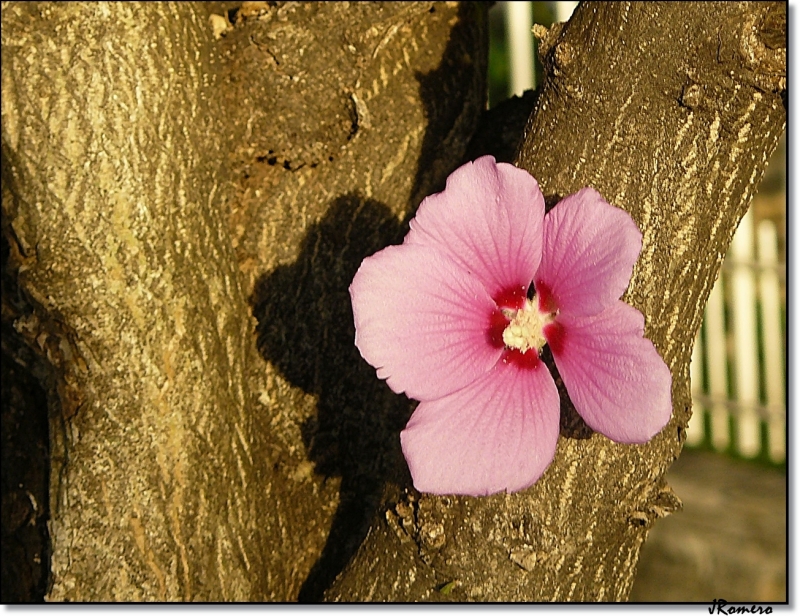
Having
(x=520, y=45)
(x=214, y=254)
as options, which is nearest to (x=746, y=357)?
(x=520, y=45)

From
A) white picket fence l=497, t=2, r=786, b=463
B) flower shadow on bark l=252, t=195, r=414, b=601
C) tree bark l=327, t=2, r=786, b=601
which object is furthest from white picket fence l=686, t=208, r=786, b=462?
tree bark l=327, t=2, r=786, b=601

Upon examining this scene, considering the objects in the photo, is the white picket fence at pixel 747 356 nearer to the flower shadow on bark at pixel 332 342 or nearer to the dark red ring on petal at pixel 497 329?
the flower shadow on bark at pixel 332 342

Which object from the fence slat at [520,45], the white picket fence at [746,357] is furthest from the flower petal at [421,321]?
the white picket fence at [746,357]

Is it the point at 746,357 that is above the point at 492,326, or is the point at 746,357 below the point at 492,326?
above

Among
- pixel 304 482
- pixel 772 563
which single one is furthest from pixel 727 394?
pixel 304 482

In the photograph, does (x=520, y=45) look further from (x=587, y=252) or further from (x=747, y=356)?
(x=587, y=252)

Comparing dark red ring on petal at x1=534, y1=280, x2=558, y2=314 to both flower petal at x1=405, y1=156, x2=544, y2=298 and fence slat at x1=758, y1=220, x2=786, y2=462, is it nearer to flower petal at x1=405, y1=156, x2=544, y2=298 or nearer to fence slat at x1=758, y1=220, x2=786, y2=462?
flower petal at x1=405, y1=156, x2=544, y2=298

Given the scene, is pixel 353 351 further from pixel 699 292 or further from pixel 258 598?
pixel 699 292
